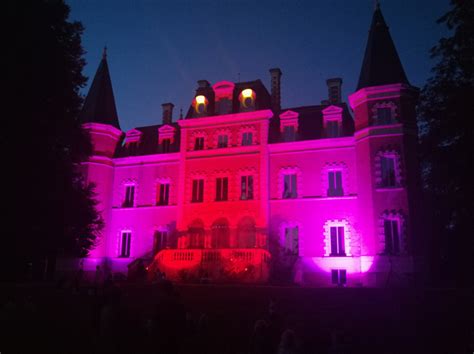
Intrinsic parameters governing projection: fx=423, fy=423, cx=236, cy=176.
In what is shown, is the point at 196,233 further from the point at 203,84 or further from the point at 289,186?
the point at 203,84

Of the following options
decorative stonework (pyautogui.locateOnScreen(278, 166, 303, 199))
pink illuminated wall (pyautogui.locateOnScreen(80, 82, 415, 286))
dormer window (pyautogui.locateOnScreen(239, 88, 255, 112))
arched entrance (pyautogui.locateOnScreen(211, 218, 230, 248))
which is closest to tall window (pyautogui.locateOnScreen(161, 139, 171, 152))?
pink illuminated wall (pyautogui.locateOnScreen(80, 82, 415, 286))

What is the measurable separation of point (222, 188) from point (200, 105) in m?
7.59

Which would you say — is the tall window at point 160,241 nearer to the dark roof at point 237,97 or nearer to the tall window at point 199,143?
the tall window at point 199,143

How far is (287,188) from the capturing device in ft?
104

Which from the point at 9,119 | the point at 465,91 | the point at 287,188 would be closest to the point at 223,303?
the point at 9,119

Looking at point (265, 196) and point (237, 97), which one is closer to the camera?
point (265, 196)

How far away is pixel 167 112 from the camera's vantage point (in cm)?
4175

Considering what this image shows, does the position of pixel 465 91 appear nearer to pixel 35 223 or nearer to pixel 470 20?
pixel 470 20

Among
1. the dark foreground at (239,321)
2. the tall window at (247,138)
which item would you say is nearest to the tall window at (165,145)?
the tall window at (247,138)

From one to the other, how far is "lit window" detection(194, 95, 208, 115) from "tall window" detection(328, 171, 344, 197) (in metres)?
11.8

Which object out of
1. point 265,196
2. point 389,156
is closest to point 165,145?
point 265,196

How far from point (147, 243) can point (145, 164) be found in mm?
6732

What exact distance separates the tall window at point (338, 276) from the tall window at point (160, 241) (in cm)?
1312

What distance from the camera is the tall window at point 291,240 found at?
3016 cm
